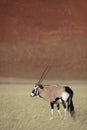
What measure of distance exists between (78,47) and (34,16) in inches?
13.5

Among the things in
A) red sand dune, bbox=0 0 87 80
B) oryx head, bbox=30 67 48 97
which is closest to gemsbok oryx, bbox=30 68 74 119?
oryx head, bbox=30 67 48 97

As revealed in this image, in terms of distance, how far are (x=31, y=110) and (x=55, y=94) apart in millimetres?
188

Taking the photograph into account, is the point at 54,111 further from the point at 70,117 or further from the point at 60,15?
the point at 60,15

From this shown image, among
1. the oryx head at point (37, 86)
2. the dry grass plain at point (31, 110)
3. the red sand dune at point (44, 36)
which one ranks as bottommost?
the dry grass plain at point (31, 110)

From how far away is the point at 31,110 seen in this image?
4.00 meters

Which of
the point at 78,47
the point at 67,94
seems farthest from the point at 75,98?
the point at 78,47

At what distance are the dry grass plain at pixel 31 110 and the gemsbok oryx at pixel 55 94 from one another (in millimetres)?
28

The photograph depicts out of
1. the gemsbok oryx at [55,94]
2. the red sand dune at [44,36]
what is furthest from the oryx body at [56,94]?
the red sand dune at [44,36]

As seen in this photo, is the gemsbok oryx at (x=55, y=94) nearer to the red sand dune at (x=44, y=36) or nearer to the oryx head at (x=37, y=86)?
the oryx head at (x=37, y=86)

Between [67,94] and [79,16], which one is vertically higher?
[79,16]

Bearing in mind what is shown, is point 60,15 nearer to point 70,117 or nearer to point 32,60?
point 32,60

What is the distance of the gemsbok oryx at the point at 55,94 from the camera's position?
157 inches

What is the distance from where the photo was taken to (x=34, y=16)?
4.04 metres

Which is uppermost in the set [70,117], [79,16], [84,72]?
[79,16]
